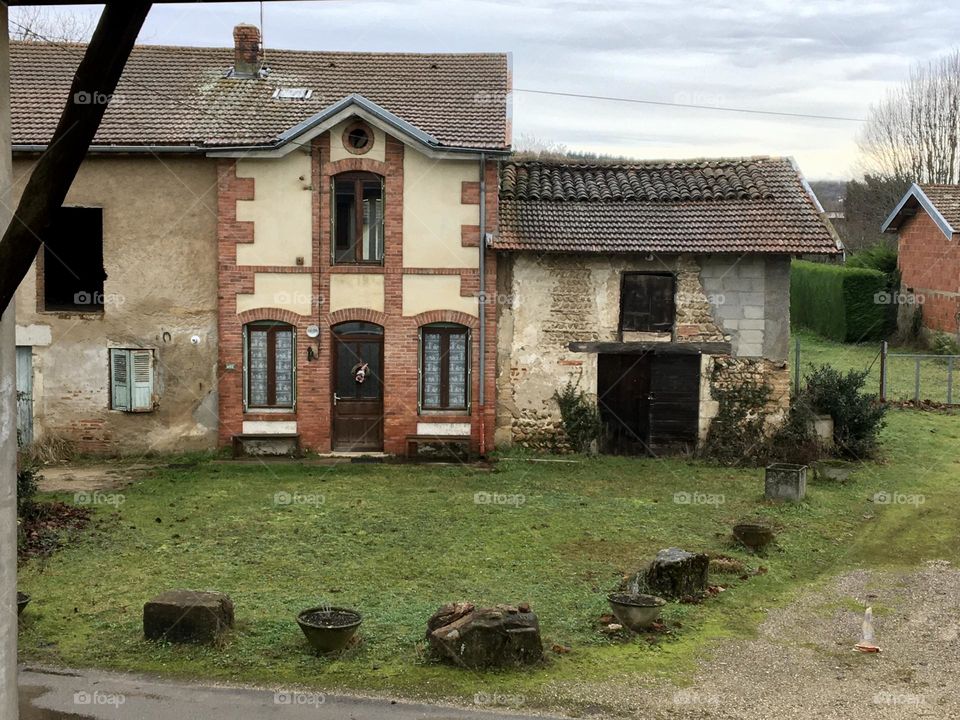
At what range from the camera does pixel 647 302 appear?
20.0m

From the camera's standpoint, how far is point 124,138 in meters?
19.1

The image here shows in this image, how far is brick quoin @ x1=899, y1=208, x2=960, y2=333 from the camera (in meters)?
32.3

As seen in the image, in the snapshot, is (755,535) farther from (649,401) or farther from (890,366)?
(890,366)

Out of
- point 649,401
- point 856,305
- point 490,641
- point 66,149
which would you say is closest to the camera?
point 66,149

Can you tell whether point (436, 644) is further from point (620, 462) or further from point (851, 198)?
point (851, 198)

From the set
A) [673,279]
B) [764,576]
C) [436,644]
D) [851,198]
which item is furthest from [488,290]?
[851,198]

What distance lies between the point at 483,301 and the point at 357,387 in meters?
2.89

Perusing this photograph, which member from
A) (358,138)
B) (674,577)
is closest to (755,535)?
(674,577)

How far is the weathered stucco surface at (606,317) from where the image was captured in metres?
19.8

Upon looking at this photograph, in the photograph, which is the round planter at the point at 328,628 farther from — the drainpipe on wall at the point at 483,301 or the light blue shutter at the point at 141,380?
the light blue shutter at the point at 141,380

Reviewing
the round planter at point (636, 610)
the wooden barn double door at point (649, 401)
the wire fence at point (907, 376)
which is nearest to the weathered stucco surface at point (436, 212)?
the wooden barn double door at point (649, 401)

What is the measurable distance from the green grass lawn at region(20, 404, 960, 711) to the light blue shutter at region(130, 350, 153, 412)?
166cm

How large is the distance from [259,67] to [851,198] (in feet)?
143

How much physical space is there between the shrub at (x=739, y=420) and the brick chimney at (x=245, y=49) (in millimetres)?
11364
